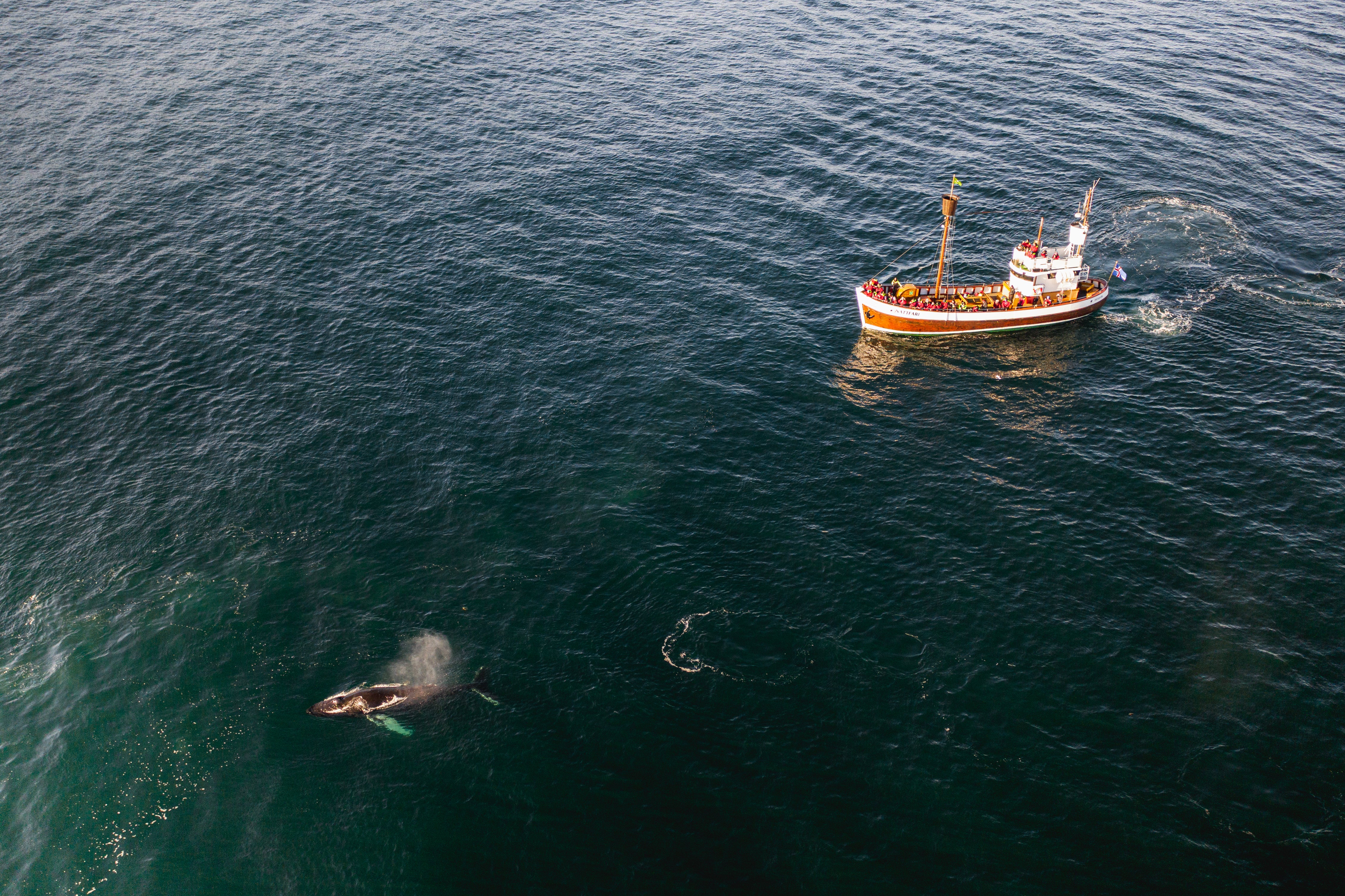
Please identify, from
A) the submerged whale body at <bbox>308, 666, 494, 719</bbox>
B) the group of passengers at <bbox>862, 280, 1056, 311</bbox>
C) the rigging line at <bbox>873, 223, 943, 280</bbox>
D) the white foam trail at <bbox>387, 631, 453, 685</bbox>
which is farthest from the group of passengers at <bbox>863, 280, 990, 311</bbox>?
the submerged whale body at <bbox>308, 666, 494, 719</bbox>

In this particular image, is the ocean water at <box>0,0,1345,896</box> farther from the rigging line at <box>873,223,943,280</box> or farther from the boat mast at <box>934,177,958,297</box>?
the boat mast at <box>934,177,958,297</box>

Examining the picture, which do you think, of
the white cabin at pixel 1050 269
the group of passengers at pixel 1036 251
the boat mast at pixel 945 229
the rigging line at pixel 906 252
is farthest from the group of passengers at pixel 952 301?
the rigging line at pixel 906 252

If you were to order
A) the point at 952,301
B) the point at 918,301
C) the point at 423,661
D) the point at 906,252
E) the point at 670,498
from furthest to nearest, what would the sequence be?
the point at 906,252 → the point at 952,301 → the point at 918,301 → the point at 670,498 → the point at 423,661

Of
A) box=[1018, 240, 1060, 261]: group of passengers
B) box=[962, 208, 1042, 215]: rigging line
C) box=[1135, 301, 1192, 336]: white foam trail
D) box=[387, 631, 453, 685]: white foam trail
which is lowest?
box=[387, 631, 453, 685]: white foam trail

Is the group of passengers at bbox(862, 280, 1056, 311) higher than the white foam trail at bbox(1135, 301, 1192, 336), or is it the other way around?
the group of passengers at bbox(862, 280, 1056, 311)

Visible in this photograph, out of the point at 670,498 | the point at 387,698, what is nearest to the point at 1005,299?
the point at 670,498

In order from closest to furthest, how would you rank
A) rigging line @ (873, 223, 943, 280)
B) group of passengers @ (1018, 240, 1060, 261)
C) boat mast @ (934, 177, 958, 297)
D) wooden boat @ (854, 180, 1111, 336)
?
boat mast @ (934, 177, 958, 297) < wooden boat @ (854, 180, 1111, 336) < group of passengers @ (1018, 240, 1060, 261) < rigging line @ (873, 223, 943, 280)

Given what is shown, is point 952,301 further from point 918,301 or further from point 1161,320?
point 1161,320

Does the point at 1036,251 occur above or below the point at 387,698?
above
